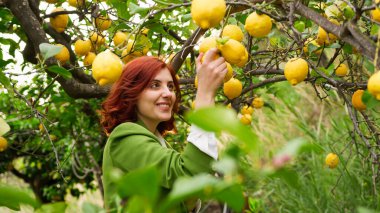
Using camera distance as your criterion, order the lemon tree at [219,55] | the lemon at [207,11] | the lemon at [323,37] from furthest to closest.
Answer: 1. the lemon at [323,37]
2. the lemon at [207,11]
3. the lemon tree at [219,55]

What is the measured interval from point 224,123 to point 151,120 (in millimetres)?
1343

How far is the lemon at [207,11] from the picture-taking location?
111cm

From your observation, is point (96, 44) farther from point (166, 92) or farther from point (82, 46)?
point (166, 92)

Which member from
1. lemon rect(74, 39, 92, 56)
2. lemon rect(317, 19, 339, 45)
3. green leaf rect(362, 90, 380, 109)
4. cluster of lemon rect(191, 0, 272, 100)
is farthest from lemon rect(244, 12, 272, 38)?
lemon rect(74, 39, 92, 56)

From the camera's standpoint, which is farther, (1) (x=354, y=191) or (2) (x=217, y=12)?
(1) (x=354, y=191)

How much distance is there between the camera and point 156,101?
5.47 ft

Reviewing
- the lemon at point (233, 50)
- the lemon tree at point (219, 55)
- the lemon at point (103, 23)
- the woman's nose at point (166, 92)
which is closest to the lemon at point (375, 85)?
the lemon tree at point (219, 55)

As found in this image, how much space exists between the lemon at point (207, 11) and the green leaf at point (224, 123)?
743mm

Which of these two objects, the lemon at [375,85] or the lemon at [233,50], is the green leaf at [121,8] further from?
the lemon at [375,85]

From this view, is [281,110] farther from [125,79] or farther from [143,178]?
[143,178]

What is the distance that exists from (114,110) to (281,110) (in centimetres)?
284

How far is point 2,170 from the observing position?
3.77 meters

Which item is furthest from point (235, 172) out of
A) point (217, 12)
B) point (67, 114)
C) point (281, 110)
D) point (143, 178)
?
point (281, 110)

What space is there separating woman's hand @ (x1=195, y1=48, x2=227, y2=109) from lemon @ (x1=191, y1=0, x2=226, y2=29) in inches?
4.3
